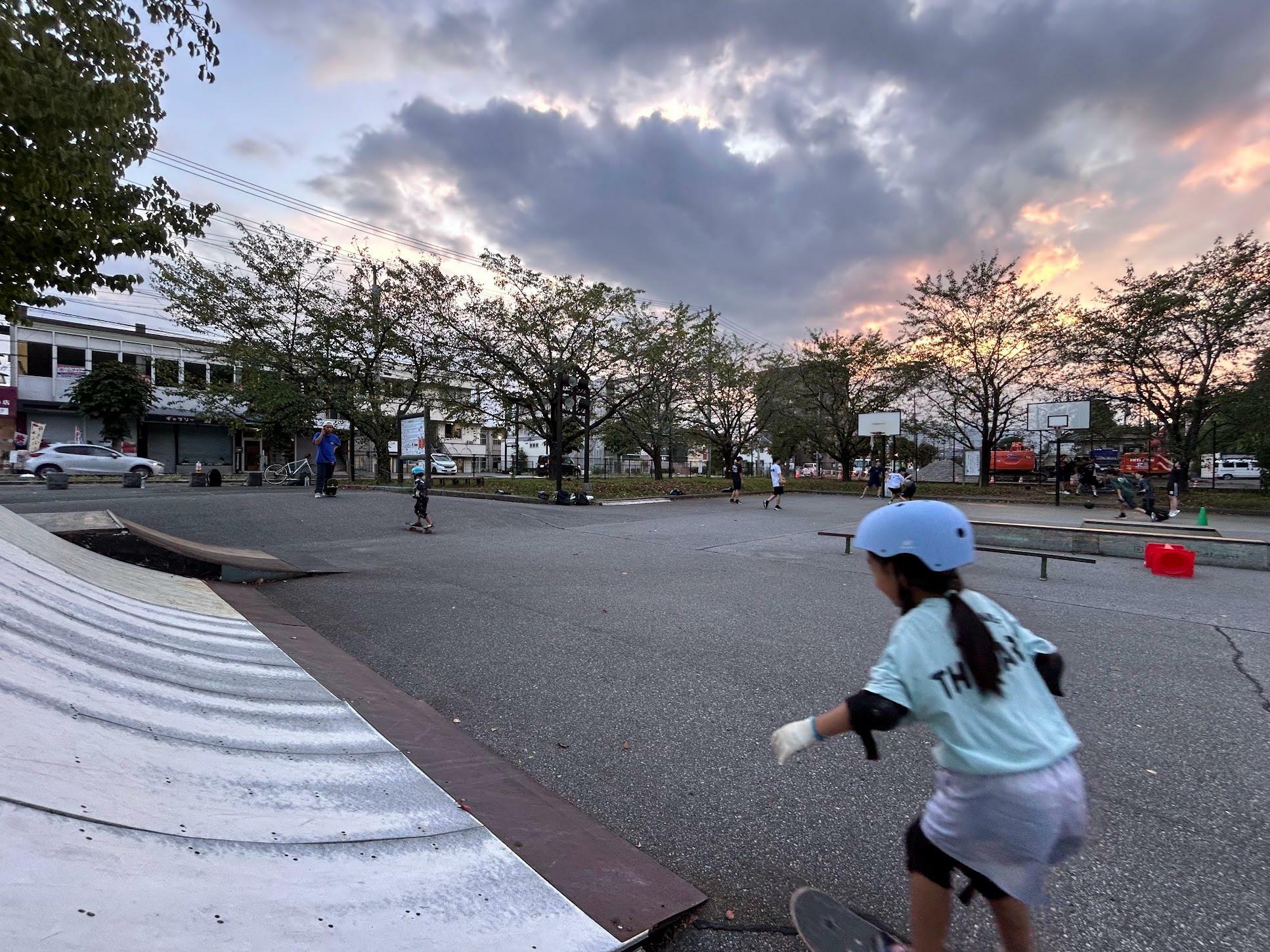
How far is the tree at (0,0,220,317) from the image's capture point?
17.7ft

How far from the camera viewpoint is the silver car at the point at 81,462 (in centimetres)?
2395

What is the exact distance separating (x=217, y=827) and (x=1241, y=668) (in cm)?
662

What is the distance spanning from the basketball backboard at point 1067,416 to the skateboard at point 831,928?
26979 millimetres

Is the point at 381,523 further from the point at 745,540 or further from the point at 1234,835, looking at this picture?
the point at 1234,835

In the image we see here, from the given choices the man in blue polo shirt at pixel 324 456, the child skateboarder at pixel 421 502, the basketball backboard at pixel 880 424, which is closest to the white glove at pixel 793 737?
the child skateboarder at pixel 421 502

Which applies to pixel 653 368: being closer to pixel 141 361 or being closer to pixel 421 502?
pixel 421 502

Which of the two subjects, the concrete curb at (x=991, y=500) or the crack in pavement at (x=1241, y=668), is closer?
the crack in pavement at (x=1241, y=668)

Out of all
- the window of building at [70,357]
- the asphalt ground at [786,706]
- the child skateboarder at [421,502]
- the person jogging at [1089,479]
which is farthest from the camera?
the window of building at [70,357]

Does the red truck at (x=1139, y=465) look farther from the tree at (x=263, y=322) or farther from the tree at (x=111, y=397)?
the tree at (x=111, y=397)

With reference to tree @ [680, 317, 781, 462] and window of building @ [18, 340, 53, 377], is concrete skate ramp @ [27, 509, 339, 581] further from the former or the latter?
window of building @ [18, 340, 53, 377]

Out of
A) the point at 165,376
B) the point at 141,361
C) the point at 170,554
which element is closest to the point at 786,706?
the point at 170,554

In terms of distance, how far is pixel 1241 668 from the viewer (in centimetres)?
456

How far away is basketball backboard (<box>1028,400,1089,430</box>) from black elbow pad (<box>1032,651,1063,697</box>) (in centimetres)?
2685

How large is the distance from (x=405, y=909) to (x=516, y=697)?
2.08 m
